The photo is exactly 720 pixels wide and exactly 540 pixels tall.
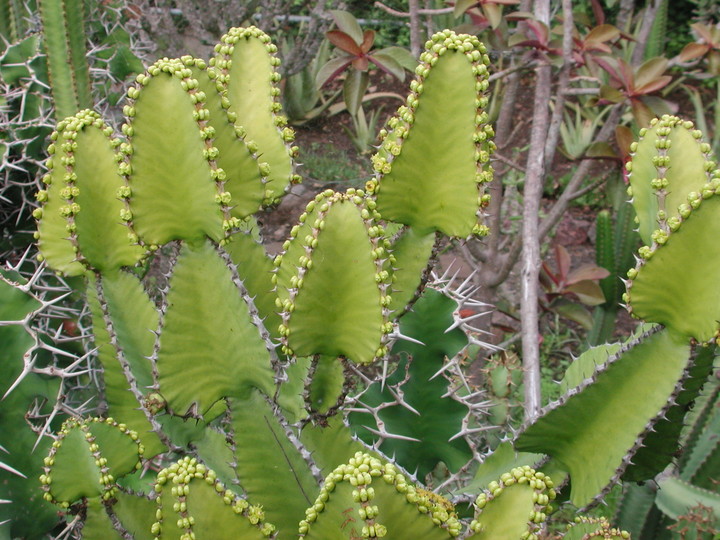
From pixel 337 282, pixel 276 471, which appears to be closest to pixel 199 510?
pixel 276 471

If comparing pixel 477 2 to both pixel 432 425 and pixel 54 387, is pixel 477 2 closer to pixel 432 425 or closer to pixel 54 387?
pixel 432 425

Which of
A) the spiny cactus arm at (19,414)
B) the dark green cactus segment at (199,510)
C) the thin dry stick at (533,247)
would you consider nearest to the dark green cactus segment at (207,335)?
the dark green cactus segment at (199,510)

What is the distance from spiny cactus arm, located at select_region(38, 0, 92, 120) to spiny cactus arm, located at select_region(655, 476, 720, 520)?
2078 mm

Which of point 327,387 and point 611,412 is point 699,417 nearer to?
point 611,412

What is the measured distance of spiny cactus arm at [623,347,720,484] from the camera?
1010 mm

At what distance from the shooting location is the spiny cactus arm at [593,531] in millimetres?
876

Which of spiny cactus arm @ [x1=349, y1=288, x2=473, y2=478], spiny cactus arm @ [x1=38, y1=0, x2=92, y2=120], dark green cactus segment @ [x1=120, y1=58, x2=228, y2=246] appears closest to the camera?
dark green cactus segment @ [x1=120, y1=58, x2=228, y2=246]

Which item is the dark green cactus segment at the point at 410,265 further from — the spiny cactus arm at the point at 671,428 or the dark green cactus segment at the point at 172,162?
the spiny cactus arm at the point at 671,428

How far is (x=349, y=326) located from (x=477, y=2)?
1.53 m

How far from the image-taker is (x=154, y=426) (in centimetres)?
117

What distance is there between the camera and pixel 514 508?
87 centimetres

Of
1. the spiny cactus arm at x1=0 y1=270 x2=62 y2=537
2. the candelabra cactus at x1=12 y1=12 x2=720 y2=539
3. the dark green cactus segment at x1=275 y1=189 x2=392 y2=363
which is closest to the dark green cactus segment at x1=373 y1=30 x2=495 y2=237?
the candelabra cactus at x1=12 y1=12 x2=720 y2=539

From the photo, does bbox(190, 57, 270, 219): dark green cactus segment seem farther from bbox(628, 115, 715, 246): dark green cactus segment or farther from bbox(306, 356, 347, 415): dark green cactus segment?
bbox(628, 115, 715, 246): dark green cactus segment

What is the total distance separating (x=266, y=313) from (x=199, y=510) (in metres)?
0.44
